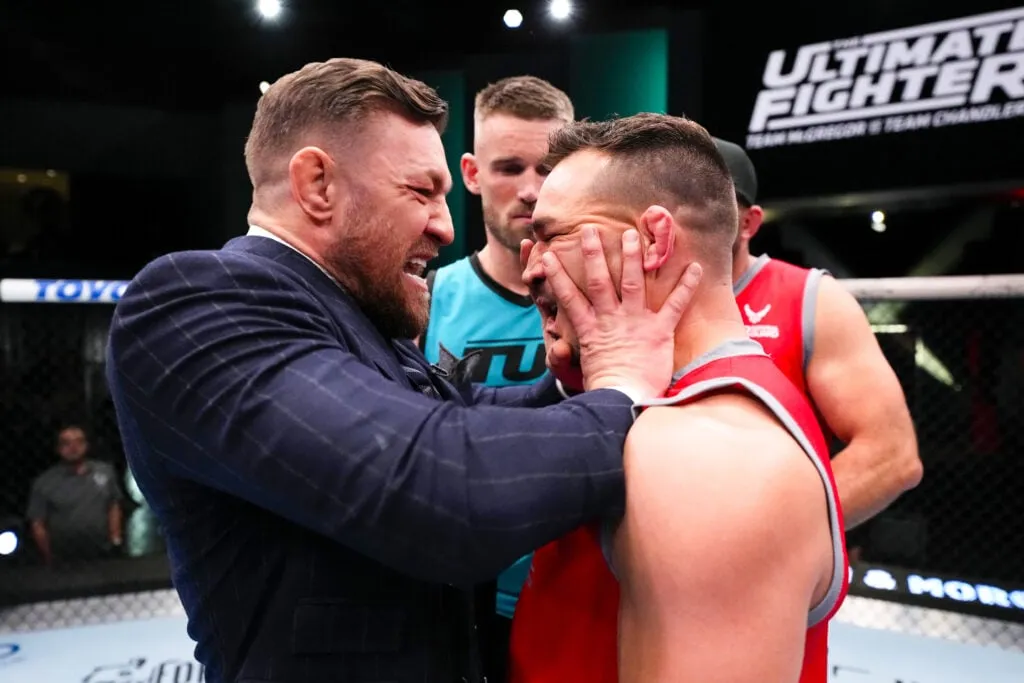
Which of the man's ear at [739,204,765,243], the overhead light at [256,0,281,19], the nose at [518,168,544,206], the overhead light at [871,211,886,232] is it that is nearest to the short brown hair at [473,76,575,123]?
the nose at [518,168,544,206]

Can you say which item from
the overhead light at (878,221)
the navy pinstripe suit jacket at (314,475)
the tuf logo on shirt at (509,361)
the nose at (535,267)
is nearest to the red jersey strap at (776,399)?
the navy pinstripe suit jacket at (314,475)

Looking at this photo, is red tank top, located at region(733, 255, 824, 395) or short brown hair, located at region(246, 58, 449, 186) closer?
short brown hair, located at region(246, 58, 449, 186)

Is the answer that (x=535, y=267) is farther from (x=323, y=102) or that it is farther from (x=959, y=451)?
(x=959, y=451)

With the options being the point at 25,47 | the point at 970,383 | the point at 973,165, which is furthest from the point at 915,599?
the point at 25,47

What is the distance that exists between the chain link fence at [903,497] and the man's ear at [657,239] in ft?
9.15

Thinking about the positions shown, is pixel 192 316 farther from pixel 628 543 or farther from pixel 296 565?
pixel 628 543

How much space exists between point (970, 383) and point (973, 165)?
3.59ft

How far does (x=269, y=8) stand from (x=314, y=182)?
4884mm

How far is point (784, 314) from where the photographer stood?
1.95 metres

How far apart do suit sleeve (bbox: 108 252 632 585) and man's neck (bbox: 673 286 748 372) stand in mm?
182

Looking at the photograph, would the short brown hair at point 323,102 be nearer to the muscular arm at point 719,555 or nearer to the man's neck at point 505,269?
the muscular arm at point 719,555

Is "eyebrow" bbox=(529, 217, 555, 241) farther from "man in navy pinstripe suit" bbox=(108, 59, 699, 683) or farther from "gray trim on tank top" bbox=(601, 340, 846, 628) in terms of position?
"gray trim on tank top" bbox=(601, 340, 846, 628)

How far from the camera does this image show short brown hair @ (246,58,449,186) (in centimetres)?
109

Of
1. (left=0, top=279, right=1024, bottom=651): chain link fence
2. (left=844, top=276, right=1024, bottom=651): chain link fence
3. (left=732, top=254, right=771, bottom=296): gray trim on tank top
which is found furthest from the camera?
(left=844, top=276, right=1024, bottom=651): chain link fence
